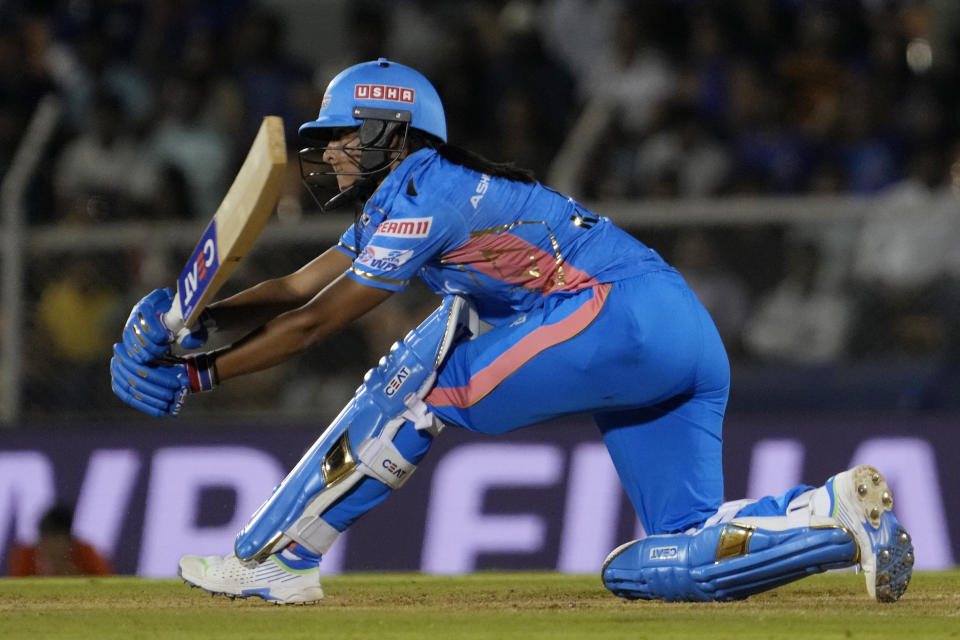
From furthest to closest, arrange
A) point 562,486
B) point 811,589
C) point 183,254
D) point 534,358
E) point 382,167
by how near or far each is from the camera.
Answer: point 183,254 < point 562,486 < point 811,589 < point 382,167 < point 534,358

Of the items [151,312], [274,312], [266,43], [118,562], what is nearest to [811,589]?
[274,312]

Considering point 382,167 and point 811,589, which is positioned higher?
point 382,167

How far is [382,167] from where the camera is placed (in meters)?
4.86

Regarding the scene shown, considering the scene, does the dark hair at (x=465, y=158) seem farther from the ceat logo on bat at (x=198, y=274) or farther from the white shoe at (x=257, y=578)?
the white shoe at (x=257, y=578)

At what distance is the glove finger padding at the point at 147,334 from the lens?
458 cm

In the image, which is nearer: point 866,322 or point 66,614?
point 66,614

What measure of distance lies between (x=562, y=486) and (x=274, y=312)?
2.69 m

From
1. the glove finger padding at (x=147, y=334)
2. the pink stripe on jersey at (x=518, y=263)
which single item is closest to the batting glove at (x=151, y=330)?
the glove finger padding at (x=147, y=334)

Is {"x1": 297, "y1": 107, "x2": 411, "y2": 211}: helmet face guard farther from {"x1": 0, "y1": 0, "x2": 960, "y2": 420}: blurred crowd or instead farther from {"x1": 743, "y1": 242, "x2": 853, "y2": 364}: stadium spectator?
{"x1": 743, "y1": 242, "x2": 853, "y2": 364}: stadium spectator

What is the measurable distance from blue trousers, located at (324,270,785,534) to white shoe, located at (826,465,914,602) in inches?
22.1

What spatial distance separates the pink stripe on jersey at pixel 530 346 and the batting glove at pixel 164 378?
81 centimetres

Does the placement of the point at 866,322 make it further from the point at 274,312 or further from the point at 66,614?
the point at 66,614

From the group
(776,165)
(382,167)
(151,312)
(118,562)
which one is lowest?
(118,562)

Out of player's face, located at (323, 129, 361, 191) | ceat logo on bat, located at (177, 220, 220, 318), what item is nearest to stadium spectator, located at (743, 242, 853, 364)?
player's face, located at (323, 129, 361, 191)
